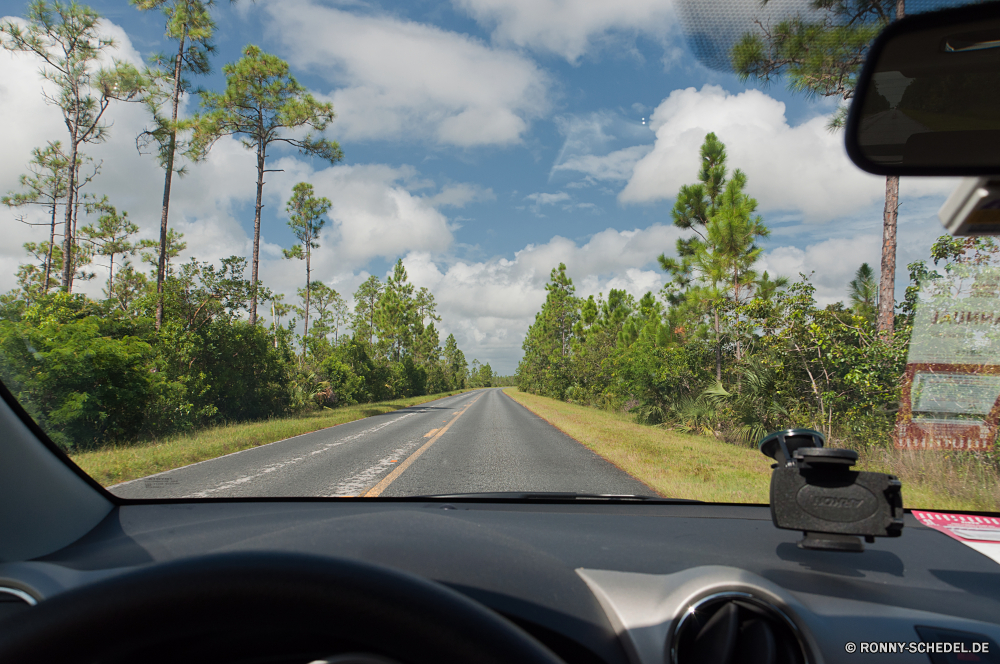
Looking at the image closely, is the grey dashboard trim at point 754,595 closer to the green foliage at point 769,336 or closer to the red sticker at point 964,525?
the red sticker at point 964,525

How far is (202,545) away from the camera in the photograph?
212 centimetres

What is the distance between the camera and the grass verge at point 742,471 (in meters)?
3.09

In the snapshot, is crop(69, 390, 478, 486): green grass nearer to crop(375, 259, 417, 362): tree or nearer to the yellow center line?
the yellow center line

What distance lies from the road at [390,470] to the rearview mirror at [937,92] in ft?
10.9

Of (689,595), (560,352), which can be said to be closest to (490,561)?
(689,595)

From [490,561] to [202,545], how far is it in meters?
1.29

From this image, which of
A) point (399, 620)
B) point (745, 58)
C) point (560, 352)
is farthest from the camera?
point (560, 352)

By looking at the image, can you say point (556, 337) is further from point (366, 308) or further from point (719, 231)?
point (719, 231)

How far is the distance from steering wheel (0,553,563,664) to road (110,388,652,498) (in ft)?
9.99

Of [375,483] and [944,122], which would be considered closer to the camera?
[944,122]

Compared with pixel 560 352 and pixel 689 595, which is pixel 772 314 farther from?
pixel 560 352

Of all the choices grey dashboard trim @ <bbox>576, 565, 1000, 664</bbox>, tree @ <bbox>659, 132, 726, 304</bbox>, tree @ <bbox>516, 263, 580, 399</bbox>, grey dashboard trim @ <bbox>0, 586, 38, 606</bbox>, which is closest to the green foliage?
tree @ <bbox>659, 132, 726, 304</bbox>

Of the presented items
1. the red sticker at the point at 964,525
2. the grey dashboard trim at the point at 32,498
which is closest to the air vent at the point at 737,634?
the red sticker at the point at 964,525

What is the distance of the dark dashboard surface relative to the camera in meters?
1.57
